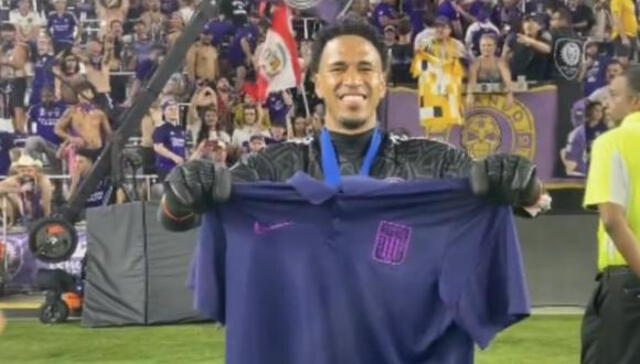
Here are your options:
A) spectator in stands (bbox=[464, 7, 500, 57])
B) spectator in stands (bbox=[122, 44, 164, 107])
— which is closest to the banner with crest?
spectator in stands (bbox=[464, 7, 500, 57])

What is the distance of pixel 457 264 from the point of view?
3.63 meters

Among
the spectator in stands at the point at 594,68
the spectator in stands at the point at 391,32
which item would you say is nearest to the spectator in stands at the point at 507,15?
the spectator in stands at the point at 594,68

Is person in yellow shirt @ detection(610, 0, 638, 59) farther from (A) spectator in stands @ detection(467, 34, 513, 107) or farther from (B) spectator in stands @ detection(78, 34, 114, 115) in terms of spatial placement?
(B) spectator in stands @ detection(78, 34, 114, 115)

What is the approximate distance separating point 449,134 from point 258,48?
3.10 meters

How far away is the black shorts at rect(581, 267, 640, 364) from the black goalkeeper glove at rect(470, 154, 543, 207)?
2169mm

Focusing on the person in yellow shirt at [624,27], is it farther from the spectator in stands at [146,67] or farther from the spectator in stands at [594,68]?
the spectator in stands at [146,67]

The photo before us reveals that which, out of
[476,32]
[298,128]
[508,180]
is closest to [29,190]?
[298,128]

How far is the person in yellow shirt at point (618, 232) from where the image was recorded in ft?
17.3

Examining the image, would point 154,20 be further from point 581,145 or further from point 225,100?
point 581,145

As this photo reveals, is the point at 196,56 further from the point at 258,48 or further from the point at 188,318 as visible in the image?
the point at 188,318

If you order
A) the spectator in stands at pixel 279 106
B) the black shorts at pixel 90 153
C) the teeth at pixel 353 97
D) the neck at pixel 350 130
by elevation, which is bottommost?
the black shorts at pixel 90 153

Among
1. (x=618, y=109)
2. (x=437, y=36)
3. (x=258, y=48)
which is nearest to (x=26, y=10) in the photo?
(x=258, y=48)

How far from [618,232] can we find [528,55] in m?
9.95

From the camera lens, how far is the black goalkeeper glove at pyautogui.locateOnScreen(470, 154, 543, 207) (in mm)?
3406
